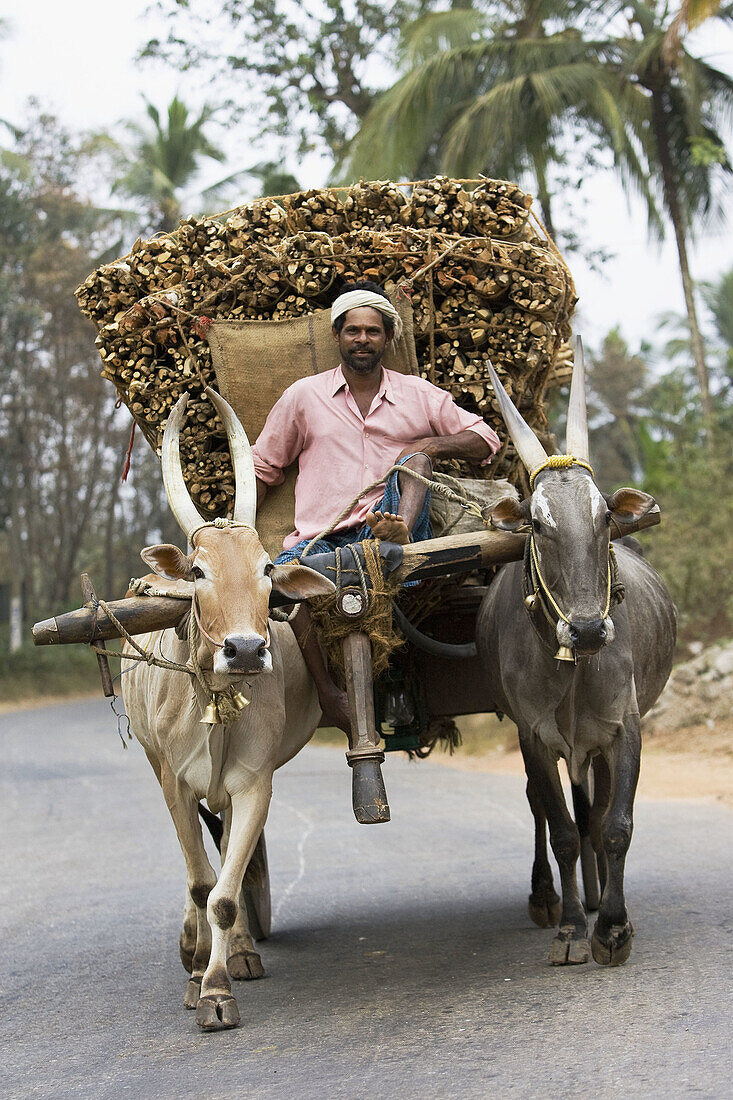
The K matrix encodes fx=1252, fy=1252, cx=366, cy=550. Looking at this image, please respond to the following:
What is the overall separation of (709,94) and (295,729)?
16829 millimetres

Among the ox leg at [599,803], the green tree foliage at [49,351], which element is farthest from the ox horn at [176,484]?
the green tree foliage at [49,351]

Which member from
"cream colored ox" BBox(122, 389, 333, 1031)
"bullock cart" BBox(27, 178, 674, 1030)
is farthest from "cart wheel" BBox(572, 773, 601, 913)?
"cream colored ox" BBox(122, 389, 333, 1031)

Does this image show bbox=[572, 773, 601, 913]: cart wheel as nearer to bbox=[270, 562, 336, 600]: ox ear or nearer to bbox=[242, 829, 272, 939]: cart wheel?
bbox=[242, 829, 272, 939]: cart wheel

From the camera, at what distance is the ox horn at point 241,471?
4875mm

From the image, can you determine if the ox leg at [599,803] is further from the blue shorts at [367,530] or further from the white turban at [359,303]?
the white turban at [359,303]

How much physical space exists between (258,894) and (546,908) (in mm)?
1413

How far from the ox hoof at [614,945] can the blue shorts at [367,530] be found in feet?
5.70

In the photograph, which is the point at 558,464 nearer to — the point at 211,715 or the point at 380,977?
the point at 211,715

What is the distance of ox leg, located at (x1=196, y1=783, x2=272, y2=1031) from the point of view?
454cm

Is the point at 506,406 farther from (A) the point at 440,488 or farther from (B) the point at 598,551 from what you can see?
(B) the point at 598,551

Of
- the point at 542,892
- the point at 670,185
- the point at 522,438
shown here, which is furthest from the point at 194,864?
the point at 670,185

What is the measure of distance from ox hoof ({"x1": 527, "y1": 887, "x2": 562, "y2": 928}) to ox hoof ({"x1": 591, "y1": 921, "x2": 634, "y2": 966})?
124 centimetres

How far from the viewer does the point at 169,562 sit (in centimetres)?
465

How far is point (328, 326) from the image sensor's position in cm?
598
